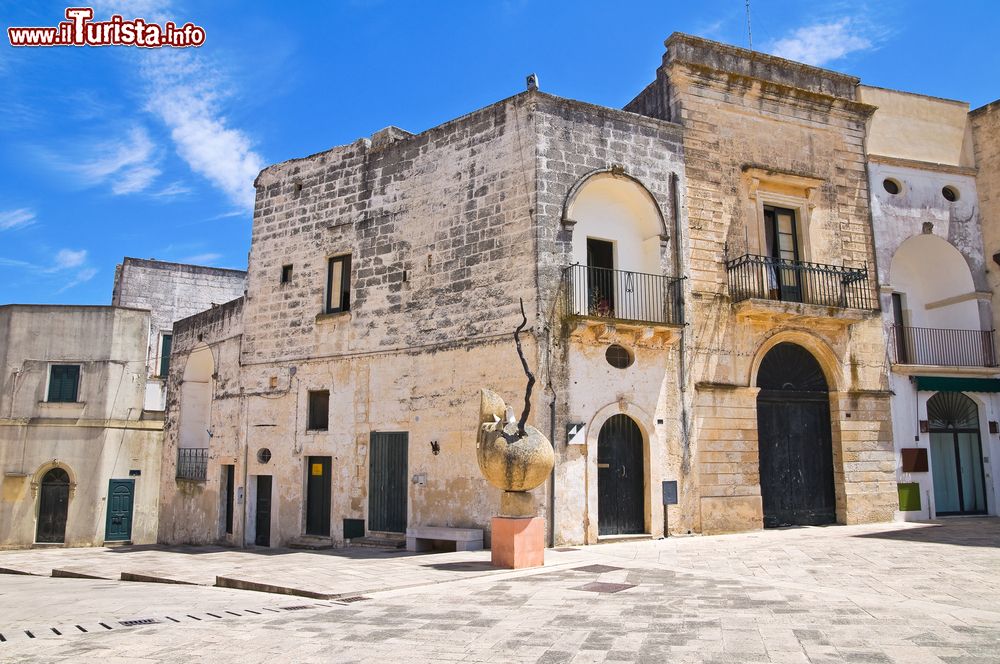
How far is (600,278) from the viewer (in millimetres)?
14641

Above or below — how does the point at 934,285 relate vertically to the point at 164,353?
above

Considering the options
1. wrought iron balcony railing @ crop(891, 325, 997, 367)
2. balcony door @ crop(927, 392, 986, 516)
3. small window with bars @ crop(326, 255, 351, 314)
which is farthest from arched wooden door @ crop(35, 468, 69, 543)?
balcony door @ crop(927, 392, 986, 516)

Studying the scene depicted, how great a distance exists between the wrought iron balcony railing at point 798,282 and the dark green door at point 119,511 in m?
19.1

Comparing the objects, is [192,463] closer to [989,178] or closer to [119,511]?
[119,511]

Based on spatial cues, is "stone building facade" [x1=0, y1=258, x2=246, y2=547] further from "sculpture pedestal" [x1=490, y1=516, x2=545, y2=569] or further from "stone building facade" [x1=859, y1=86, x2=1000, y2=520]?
"stone building facade" [x1=859, y1=86, x2=1000, y2=520]

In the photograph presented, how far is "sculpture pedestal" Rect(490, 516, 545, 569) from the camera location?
10531 mm

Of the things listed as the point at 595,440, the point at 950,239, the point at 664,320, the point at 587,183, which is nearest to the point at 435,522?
the point at 595,440

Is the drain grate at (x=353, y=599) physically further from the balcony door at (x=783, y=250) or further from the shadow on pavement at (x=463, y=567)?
the balcony door at (x=783, y=250)

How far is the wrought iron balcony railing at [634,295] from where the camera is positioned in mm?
14312

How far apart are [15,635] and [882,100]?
19169 millimetres

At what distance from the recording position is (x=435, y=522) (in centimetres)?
1429

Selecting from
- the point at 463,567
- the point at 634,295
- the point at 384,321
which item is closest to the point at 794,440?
the point at 634,295

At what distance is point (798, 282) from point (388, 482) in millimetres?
9389

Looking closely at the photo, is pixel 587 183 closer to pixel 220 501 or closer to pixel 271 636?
pixel 271 636
